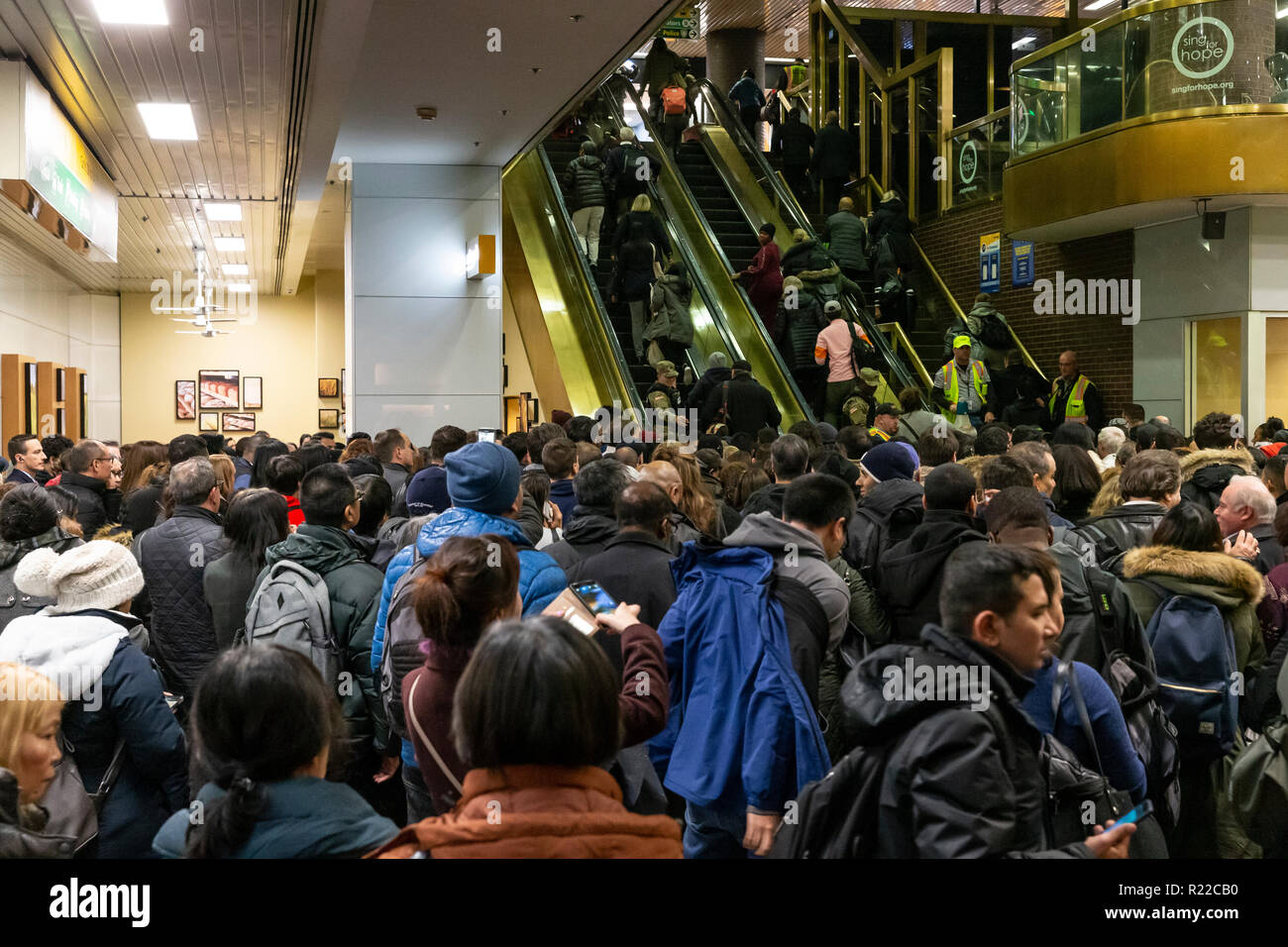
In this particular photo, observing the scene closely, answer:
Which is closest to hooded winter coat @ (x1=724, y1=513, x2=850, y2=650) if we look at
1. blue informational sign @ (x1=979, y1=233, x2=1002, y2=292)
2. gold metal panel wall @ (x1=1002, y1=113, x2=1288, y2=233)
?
gold metal panel wall @ (x1=1002, y1=113, x2=1288, y2=233)

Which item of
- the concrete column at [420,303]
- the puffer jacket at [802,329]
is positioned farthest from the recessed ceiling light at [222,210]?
the puffer jacket at [802,329]

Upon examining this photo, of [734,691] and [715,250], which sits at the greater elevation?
[715,250]

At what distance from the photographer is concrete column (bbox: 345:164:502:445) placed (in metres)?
12.5

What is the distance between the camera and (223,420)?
23.3 m

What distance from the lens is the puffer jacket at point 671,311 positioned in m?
13.6

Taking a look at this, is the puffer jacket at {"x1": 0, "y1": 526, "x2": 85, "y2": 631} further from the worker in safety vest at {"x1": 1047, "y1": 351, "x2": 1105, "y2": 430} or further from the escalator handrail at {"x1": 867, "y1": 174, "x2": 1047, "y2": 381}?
the escalator handrail at {"x1": 867, "y1": 174, "x2": 1047, "y2": 381}

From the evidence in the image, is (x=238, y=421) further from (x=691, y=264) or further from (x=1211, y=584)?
(x=1211, y=584)

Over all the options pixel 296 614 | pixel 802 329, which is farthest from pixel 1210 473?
pixel 802 329

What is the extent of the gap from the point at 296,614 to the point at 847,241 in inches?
493

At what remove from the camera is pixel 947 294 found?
16078mm
